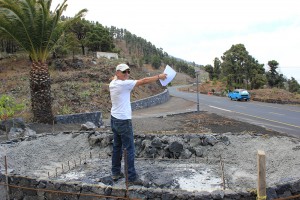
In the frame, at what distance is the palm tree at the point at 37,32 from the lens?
14.4m

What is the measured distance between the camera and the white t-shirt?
6.05 metres

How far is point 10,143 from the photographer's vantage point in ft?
33.8

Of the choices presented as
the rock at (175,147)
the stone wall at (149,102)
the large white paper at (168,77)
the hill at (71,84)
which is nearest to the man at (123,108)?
the large white paper at (168,77)

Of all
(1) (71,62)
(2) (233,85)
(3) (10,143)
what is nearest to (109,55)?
(1) (71,62)

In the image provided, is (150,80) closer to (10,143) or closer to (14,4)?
(10,143)

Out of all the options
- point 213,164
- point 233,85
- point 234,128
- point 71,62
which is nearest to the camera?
point 213,164

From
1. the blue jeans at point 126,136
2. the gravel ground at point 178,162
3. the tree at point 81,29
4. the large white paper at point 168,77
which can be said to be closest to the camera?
the large white paper at point 168,77

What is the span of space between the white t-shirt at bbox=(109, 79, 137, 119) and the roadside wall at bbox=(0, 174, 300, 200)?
1431 mm

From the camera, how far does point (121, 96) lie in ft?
20.1

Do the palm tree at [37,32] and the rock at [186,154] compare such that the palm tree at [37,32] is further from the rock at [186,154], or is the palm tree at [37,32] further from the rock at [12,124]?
the rock at [186,154]

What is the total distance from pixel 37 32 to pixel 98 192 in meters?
11.4

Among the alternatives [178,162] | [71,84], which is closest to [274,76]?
[71,84]

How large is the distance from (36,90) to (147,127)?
5656 millimetres

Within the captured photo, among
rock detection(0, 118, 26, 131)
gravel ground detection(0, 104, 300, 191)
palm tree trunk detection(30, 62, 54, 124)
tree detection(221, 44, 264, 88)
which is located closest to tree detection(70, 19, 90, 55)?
tree detection(221, 44, 264, 88)
